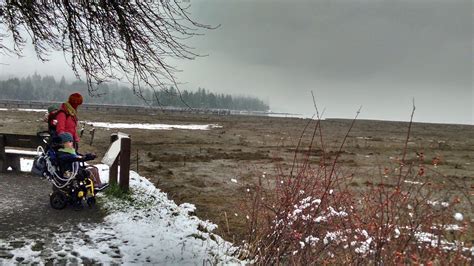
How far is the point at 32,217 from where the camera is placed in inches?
242

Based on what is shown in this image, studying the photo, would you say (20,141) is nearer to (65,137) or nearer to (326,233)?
(65,137)

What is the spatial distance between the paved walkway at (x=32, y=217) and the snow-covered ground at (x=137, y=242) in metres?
0.13

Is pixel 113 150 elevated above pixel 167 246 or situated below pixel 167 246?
above

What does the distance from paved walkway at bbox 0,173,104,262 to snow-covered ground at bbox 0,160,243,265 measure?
0.43ft

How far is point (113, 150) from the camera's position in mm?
8219

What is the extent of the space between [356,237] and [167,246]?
2.79m

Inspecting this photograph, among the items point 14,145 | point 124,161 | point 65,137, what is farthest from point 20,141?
point 65,137

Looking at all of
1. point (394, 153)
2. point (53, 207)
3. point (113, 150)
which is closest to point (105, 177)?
point (113, 150)

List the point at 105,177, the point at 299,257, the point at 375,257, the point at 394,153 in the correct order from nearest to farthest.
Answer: the point at 375,257, the point at 299,257, the point at 105,177, the point at 394,153

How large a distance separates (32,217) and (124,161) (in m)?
2.03

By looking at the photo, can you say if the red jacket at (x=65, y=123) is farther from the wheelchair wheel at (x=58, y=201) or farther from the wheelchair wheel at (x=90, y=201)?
the wheelchair wheel at (x=90, y=201)

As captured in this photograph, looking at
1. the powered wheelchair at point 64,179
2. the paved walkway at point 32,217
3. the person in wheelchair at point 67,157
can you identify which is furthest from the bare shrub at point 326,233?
the person in wheelchair at point 67,157

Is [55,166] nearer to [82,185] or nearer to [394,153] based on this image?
[82,185]

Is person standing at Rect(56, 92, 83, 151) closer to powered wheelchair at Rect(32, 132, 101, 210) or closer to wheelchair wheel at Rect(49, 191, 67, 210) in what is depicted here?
powered wheelchair at Rect(32, 132, 101, 210)
